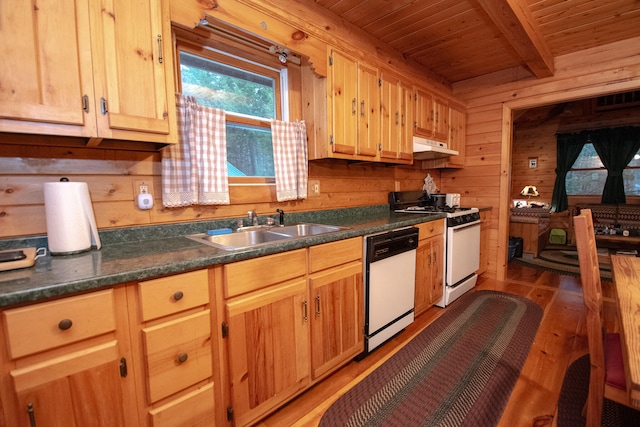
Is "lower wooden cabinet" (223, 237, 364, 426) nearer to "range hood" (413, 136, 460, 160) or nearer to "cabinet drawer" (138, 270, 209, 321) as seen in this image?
"cabinet drawer" (138, 270, 209, 321)

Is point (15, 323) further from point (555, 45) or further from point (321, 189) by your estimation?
point (555, 45)

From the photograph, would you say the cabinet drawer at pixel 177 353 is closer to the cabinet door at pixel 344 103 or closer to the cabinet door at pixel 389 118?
the cabinet door at pixel 344 103

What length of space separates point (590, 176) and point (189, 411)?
8.28m

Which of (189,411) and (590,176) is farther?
(590,176)

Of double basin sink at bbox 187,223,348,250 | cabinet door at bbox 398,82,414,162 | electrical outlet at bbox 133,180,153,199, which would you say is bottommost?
double basin sink at bbox 187,223,348,250

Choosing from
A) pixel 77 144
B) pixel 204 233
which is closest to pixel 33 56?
pixel 77 144

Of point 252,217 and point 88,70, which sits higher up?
point 88,70

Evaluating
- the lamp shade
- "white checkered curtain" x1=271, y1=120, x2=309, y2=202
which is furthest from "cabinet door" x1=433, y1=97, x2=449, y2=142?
the lamp shade

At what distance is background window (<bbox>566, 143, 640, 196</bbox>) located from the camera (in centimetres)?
568

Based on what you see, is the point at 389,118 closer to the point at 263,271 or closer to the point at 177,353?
the point at 263,271

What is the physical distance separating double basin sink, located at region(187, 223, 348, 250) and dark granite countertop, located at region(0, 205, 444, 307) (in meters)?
0.11

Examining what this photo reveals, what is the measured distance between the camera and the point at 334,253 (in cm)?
166

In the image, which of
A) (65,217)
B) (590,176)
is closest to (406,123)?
(65,217)

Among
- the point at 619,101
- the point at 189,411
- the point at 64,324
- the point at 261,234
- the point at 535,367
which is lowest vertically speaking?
the point at 535,367
